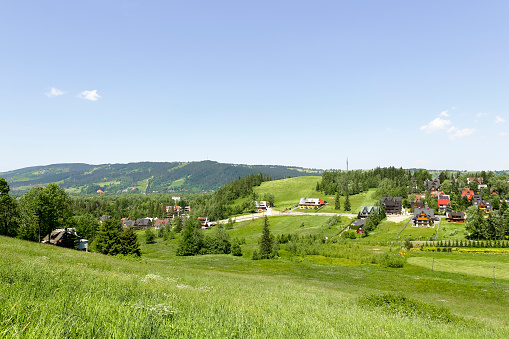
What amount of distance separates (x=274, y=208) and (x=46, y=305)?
18545 cm

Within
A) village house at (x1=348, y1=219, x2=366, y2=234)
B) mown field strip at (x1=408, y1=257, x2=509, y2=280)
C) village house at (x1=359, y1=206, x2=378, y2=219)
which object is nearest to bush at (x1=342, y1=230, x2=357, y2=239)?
village house at (x1=348, y1=219, x2=366, y2=234)

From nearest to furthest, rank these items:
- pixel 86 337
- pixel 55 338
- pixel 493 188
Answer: pixel 55 338 → pixel 86 337 → pixel 493 188

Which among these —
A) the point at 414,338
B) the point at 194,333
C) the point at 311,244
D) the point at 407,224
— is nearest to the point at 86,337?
the point at 194,333

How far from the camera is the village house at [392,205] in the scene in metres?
147

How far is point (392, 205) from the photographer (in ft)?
489

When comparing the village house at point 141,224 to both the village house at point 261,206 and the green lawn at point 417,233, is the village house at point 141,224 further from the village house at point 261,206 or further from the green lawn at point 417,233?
the green lawn at point 417,233

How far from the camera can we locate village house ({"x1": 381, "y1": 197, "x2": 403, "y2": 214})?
484 ft

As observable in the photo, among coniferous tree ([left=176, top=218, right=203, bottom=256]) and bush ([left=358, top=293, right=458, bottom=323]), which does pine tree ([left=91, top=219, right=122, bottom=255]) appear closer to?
coniferous tree ([left=176, top=218, right=203, bottom=256])

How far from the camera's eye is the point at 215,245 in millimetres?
90688

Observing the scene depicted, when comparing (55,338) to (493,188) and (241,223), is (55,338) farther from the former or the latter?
(493,188)

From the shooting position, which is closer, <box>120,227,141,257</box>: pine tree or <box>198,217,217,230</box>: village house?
<box>120,227,141,257</box>: pine tree

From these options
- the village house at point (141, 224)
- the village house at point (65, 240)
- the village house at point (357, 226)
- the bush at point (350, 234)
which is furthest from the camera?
the village house at point (141, 224)

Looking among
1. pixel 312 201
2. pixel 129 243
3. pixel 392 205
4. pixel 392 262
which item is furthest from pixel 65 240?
pixel 392 205

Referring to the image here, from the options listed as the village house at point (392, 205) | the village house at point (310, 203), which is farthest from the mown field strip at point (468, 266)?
the village house at point (310, 203)
